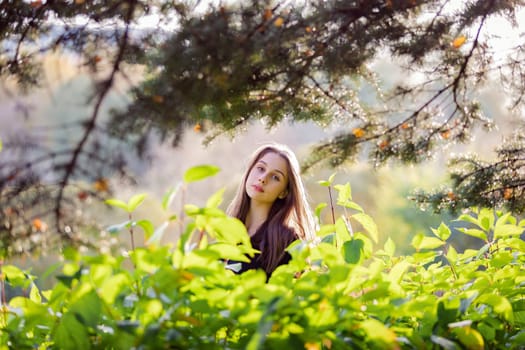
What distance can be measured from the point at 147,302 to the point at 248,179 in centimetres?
161

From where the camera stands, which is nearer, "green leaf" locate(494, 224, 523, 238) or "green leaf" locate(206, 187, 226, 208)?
"green leaf" locate(206, 187, 226, 208)

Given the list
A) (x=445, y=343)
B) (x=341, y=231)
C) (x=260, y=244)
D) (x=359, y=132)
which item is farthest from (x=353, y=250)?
(x=260, y=244)

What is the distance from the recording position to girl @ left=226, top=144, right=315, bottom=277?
240 cm

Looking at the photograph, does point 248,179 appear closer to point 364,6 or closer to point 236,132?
point 236,132

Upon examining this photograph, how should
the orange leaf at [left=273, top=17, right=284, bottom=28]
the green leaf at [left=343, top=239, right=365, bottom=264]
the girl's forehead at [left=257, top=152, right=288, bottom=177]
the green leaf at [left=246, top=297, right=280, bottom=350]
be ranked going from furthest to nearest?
1. the girl's forehead at [left=257, top=152, right=288, bottom=177]
2. the orange leaf at [left=273, top=17, right=284, bottom=28]
3. the green leaf at [left=343, top=239, right=365, bottom=264]
4. the green leaf at [left=246, top=297, right=280, bottom=350]

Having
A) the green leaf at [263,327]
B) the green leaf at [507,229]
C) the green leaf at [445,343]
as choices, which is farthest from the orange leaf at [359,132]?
the green leaf at [263,327]

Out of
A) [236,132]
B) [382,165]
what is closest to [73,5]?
[236,132]

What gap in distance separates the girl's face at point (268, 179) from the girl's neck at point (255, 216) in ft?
0.12

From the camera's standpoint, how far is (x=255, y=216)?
2543mm

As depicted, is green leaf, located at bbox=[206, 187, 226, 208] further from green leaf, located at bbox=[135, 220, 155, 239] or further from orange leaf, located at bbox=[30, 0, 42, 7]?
orange leaf, located at bbox=[30, 0, 42, 7]

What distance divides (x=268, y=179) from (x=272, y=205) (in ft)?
0.43

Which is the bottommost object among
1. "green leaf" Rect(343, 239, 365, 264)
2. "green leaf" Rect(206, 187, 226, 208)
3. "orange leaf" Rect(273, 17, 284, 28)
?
"green leaf" Rect(343, 239, 365, 264)

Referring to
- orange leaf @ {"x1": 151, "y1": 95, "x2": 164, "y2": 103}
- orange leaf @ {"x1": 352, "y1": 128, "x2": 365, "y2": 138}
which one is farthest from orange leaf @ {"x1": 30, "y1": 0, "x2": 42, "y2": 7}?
orange leaf @ {"x1": 352, "y1": 128, "x2": 365, "y2": 138}

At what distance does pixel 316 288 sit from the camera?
3.18 ft
